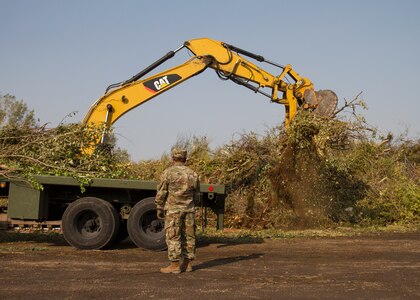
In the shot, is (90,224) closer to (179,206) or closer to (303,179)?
(179,206)

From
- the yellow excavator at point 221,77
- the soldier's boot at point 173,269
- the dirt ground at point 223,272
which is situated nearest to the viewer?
the dirt ground at point 223,272

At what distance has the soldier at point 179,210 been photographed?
797cm

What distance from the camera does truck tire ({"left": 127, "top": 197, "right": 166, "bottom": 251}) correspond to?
9.88 metres

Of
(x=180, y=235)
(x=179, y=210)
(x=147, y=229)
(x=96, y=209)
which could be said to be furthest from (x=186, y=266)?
(x=96, y=209)

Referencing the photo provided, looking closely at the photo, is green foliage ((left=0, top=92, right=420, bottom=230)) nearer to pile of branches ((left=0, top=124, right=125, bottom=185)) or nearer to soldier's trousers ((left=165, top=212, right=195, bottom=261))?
pile of branches ((left=0, top=124, right=125, bottom=185))

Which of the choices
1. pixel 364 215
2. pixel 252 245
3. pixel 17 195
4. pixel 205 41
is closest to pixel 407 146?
pixel 364 215

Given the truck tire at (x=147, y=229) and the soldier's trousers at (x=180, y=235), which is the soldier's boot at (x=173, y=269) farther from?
the truck tire at (x=147, y=229)

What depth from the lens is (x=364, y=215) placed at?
1547cm

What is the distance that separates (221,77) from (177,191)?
6.96 m

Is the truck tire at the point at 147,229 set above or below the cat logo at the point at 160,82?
below

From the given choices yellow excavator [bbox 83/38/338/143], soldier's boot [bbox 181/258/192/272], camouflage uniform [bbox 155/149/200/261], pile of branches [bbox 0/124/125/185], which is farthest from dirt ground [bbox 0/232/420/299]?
yellow excavator [bbox 83/38/338/143]

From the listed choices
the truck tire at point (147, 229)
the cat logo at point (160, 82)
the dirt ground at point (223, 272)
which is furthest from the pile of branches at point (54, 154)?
the cat logo at point (160, 82)

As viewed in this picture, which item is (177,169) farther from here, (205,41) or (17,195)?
(205,41)

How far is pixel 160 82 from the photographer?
13531 mm
